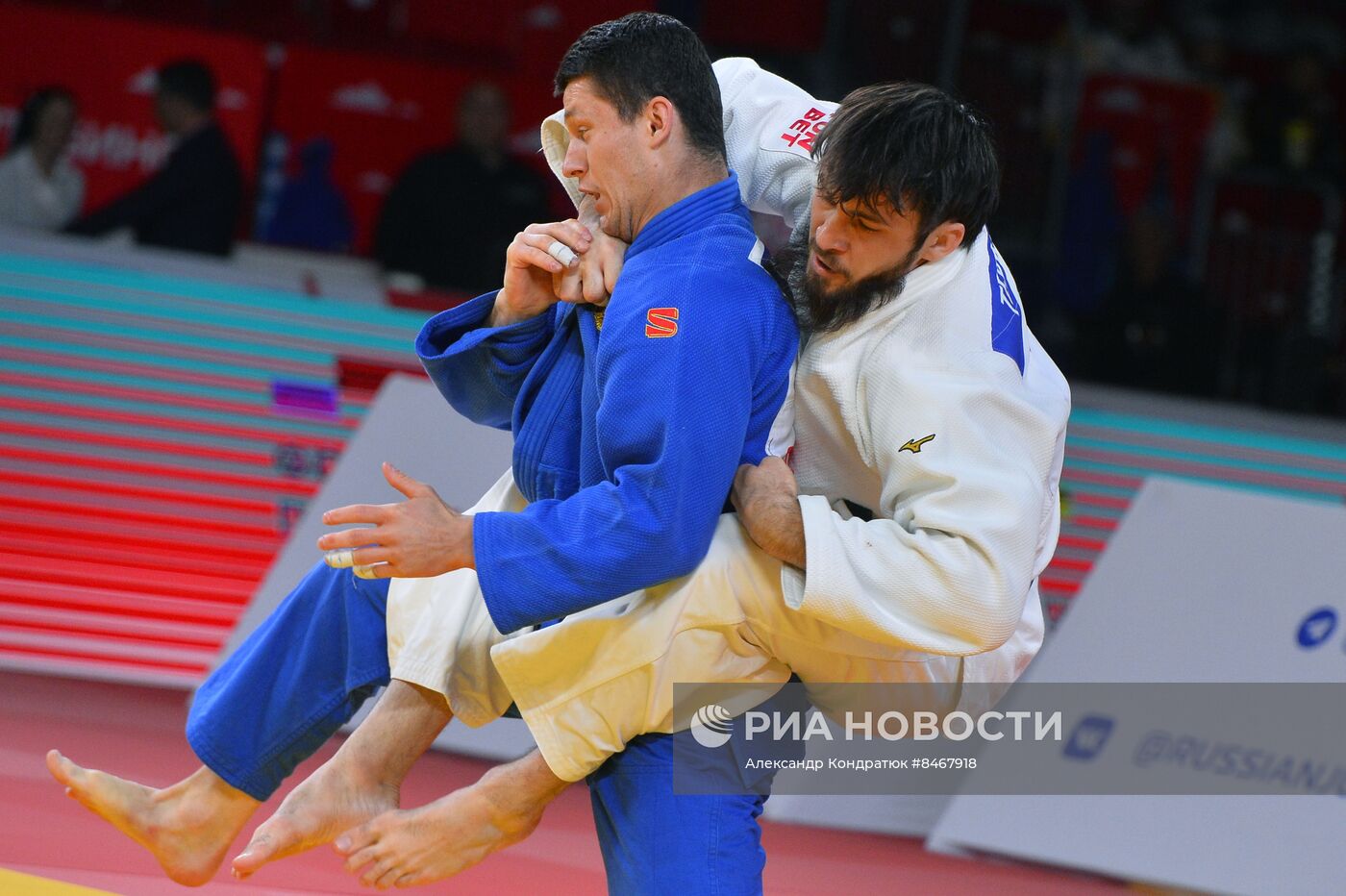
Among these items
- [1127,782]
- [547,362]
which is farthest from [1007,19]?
[547,362]

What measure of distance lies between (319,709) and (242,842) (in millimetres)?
1002

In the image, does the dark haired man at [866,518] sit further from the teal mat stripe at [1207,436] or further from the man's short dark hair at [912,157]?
the teal mat stripe at [1207,436]

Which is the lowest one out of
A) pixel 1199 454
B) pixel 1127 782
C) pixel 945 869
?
pixel 945 869

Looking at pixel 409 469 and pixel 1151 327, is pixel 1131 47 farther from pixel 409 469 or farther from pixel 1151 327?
pixel 409 469

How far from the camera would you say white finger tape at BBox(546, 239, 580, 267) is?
2369mm

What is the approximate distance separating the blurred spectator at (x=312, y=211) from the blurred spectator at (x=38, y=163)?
116 cm

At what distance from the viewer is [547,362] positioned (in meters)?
2.52

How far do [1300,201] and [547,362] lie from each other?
7955mm

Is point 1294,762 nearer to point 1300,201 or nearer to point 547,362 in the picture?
point 547,362

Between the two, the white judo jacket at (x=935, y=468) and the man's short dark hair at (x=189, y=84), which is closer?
the white judo jacket at (x=935, y=468)

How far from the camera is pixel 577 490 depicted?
8.02ft

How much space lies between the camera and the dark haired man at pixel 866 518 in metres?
2.12

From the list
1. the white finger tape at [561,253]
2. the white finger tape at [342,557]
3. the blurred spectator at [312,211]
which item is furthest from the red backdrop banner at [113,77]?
the white finger tape at [342,557]

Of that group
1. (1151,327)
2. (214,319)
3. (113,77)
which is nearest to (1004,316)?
(214,319)
